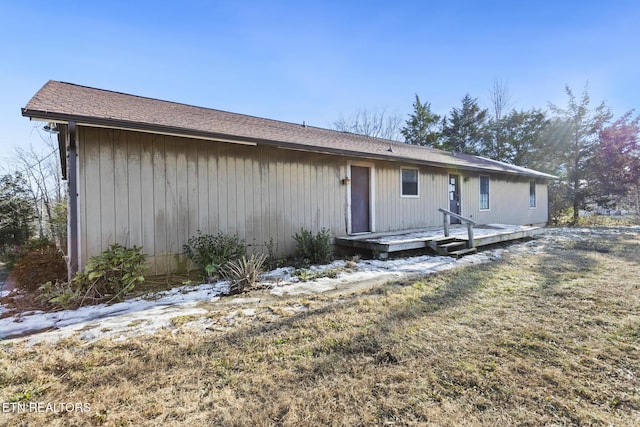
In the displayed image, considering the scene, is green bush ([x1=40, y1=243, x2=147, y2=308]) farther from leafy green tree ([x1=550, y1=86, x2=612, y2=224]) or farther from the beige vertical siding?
leafy green tree ([x1=550, y1=86, x2=612, y2=224])

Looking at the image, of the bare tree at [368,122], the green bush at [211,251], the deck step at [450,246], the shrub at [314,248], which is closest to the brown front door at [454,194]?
the deck step at [450,246]

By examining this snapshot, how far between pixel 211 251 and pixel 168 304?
1.40m

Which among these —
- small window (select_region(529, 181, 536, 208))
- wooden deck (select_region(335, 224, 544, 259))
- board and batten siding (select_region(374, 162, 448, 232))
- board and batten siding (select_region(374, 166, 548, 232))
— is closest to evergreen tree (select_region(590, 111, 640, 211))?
small window (select_region(529, 181, 536, 208))

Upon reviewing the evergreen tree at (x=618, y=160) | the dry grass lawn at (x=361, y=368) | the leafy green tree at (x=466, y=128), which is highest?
the leafy green tree at (x=466, y=128)

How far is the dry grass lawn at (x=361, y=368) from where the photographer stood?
5.30 feet

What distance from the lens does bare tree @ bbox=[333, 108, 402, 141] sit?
23656 millimetres

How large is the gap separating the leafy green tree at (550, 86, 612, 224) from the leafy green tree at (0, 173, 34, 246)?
2660 centimetres

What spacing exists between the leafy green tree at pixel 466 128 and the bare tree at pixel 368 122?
449cm

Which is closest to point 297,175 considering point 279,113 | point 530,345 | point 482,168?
point 530,345

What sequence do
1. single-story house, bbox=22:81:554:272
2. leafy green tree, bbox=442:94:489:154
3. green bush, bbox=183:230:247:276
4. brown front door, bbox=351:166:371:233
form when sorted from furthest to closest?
leafy green tree, bbox=442:94:489:154
brown front door, bbox=351:166:371:233
green bush, bbox=183:230:247:276
single-story house, bbox=22:81:554:272

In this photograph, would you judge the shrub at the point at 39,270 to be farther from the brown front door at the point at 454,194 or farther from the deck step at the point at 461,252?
the brown front door at the point at 454,194

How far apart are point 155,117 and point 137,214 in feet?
5.64

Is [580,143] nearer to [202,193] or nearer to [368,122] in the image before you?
[368,122]

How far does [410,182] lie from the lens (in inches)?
338
